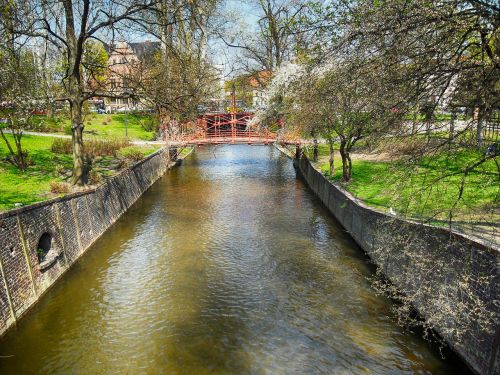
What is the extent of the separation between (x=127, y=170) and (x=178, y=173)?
10.6 meters

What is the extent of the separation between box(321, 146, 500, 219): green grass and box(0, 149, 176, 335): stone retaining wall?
32.6ft

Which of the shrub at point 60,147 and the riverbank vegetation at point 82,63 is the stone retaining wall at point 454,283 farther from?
the shrub at point 60,147

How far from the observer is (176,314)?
11156 millimetres

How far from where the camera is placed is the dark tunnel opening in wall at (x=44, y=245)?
12430 millimetres

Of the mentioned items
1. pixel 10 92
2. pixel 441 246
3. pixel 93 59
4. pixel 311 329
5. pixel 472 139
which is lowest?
pixel 311 329

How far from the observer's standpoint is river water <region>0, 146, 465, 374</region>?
9188 millimetres

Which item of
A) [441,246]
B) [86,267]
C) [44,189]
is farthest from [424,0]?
[44,189]

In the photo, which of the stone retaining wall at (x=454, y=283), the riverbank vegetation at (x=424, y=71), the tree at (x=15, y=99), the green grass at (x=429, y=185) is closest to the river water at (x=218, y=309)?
the stone retaining wall at (x=454, y=283)

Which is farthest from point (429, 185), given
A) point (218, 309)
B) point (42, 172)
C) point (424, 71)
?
point (42, 172)

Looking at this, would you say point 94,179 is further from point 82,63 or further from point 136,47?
point 136,47

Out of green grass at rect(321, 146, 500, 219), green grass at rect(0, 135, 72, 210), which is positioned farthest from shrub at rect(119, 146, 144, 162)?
green grass at rect(321, 146, 500, 219)

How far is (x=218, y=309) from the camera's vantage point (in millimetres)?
11477

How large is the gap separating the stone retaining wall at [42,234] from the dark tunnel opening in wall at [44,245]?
0.10m

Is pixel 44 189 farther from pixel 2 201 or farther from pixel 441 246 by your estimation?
pixel 441 246
